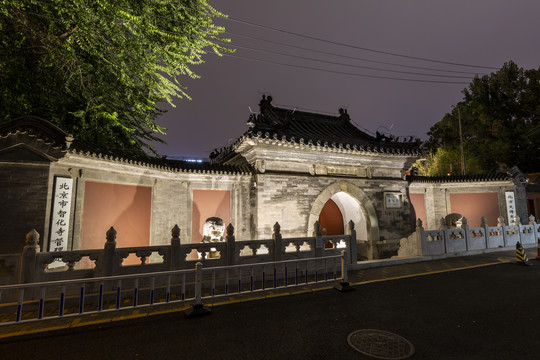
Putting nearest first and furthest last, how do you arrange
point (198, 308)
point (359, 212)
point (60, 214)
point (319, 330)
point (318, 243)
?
1. point (319, 330)
2. point (198, 308)
3. point (60, 214)
4. point (318, 243)
5. point (359, 212)

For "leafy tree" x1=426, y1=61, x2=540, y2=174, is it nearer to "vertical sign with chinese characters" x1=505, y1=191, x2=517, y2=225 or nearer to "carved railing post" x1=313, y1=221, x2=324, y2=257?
"vertical sign with chinese characters" x1=505, y1=191, x2=517, y2=225

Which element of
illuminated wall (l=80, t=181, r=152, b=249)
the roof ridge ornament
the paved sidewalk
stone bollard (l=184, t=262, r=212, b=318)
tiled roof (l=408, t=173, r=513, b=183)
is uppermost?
the roof ridge ornament

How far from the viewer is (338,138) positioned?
1431 centimetres

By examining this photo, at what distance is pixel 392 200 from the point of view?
43.2 ft

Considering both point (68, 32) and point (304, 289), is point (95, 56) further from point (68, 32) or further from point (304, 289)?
point (304, 289)

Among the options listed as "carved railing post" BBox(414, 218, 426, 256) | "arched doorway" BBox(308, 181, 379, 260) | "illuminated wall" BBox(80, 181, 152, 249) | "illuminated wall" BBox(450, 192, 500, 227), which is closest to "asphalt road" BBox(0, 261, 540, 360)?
"carved railing post" BBox(414, 218, 426, 256)

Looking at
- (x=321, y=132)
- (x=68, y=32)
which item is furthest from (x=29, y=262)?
(x=321, y=132)

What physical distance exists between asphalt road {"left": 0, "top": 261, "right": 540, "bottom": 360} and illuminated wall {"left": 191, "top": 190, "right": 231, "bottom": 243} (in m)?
5.76

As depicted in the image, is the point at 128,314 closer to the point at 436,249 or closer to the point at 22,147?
the point at 22,147

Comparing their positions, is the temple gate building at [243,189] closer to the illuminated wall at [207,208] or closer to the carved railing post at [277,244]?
the illuminated wall at [207,208]

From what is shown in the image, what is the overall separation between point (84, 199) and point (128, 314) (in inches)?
177

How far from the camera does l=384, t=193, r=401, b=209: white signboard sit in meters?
13.0

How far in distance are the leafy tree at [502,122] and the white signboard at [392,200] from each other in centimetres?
1715

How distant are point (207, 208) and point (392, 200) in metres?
9.22
